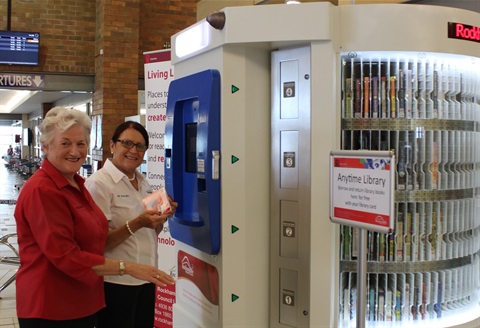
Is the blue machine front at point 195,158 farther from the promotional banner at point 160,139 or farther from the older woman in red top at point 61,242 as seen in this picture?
the promotional banner at point 160,139

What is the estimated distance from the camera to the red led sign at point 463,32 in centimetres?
255

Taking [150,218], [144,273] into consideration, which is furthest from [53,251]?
[150,218]

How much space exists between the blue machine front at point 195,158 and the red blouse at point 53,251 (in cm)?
77

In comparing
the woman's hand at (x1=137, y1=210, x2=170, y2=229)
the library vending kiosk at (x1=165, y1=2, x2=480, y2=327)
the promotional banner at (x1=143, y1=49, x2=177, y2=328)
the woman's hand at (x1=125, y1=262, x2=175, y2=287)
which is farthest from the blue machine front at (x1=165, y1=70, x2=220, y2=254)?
the promotional banner at (x1=143, y1=49, x2=177, y2=328)

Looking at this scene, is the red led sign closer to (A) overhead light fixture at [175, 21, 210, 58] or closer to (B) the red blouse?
(A) overhead light fixture at [175, 21, 210, 58]

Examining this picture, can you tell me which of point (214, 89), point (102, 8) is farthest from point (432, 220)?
point (102, 8)

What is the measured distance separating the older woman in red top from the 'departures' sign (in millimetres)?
803

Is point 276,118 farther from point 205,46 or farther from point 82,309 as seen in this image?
point 82,309

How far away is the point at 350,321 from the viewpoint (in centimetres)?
262

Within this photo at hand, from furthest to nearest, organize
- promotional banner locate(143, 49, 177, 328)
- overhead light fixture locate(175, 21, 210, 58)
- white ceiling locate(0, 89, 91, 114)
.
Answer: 1. white ceiling locate(0, 89, 91, 114)
2. promotional banner locate(143, 49, 177, 328)
3. overhead light fixture locate(175, 21, 210, 58)

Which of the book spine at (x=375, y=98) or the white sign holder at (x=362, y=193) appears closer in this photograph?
the white sign holder at (x=362, y=193)

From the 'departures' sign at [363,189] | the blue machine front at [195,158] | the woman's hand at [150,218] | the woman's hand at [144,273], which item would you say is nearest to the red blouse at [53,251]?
the woman's hand at [144,273]

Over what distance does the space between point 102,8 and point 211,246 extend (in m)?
5.67

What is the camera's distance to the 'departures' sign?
184cm
